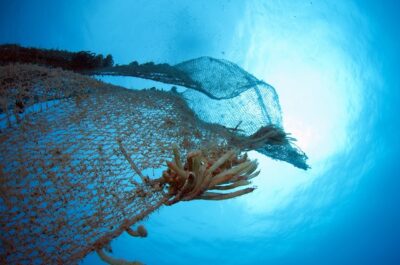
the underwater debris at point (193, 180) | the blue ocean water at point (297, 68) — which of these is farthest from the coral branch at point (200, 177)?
the blue ocean water at point (297, 68)

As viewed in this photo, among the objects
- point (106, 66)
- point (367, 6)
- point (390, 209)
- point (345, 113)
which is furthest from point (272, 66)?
point (390, 209)

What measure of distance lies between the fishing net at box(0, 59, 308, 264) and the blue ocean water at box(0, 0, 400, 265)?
1474 cm

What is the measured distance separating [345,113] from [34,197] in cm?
2260

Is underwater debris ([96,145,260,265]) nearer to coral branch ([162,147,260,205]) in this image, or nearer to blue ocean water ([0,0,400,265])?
coral branch ([162,147,260,205])

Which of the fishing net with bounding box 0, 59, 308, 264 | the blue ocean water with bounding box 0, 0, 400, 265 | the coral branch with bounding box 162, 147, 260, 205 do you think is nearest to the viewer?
the fishing net with bounding box 0, 59, 308, 264

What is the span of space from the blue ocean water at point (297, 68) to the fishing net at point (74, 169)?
14.7m

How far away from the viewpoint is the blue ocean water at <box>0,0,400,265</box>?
53.5 ft

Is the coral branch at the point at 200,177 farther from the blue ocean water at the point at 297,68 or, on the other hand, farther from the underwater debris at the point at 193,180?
the blue ocean water at the point at 297,68

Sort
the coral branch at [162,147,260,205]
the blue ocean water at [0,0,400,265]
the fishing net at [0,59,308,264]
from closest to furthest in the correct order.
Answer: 1. the fishing net at [0,59,308,264]
2. the coral branch at [162,147,260,205]
3. the blue ocean water at [0,0,400,265]

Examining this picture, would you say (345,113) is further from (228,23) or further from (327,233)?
(327,233)

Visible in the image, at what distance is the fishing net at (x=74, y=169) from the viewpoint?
6.82 ft

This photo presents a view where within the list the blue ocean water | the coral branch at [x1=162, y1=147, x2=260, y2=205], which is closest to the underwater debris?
the coral branch at [x1=162, y1=147, x2=260, y2=205]

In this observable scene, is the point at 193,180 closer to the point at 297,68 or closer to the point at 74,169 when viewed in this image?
the point at 74,169

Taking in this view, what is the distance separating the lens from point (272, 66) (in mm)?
16906
